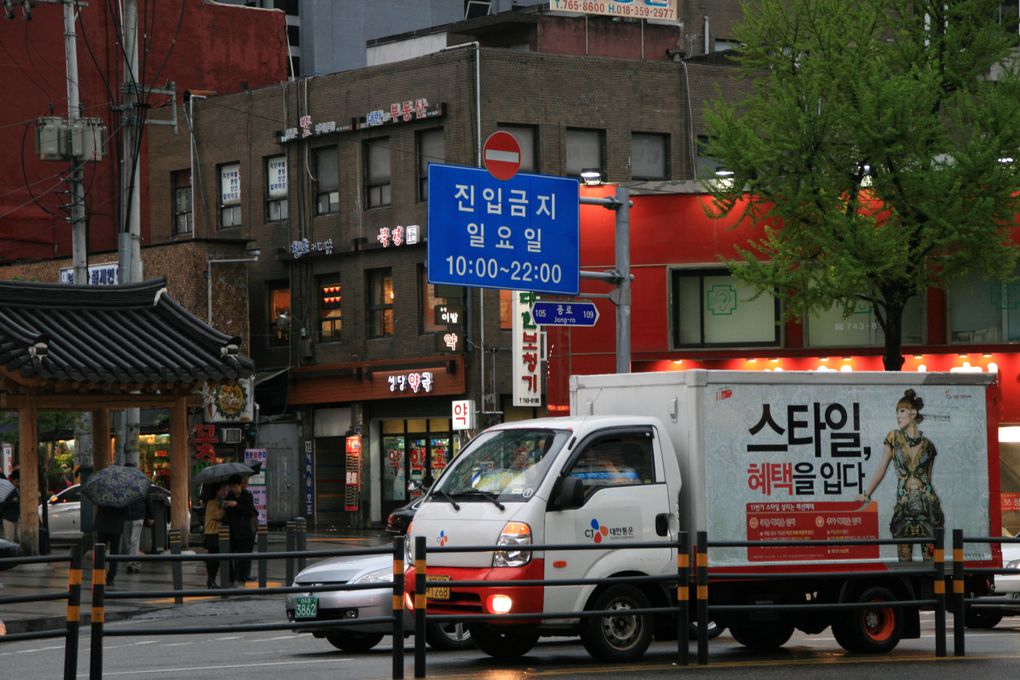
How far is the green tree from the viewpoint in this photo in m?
30.6

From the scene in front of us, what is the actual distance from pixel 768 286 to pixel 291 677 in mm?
19310

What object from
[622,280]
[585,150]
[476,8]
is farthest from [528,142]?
[622,280]

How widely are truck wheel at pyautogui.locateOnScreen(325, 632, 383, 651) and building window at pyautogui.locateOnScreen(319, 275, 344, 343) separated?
31.8 m

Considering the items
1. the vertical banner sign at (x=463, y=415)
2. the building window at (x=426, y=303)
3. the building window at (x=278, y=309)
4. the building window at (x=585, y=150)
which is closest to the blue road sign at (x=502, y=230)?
the vertical banner sign at (x=463, y=415)

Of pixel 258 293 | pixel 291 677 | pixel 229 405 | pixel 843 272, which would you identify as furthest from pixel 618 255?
pixel 258 293

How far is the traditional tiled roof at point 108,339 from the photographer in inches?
1112

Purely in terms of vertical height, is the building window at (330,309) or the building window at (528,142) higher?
the building window at (528,142)

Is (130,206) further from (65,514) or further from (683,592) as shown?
(683,592)

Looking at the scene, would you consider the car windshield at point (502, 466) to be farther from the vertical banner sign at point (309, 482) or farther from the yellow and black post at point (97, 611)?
the vertical banner sign at point (309, 482)

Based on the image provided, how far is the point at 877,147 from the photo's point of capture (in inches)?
1211

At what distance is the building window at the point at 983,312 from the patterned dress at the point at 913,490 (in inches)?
762

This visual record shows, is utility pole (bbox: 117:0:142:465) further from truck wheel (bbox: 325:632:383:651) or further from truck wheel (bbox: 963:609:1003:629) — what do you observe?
truck wheel (bbox: 963:609:1003:629)

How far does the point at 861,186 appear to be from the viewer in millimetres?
32062

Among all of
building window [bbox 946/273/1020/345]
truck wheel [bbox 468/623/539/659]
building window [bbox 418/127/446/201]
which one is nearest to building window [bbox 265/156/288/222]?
building window [bbox 418/127/446/201]
